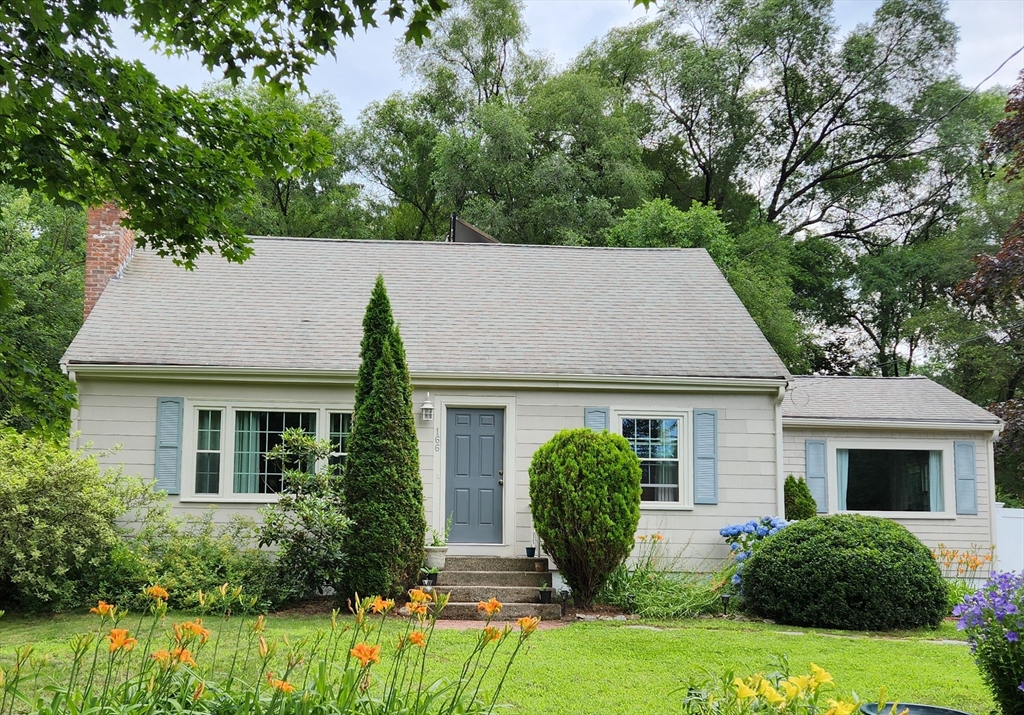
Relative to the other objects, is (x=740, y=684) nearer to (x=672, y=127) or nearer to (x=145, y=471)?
(x=145, y=471)

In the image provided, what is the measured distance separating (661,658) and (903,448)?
28.3ft

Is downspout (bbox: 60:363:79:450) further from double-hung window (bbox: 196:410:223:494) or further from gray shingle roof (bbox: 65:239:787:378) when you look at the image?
double-hung window (bbox: 196:410:223:494)

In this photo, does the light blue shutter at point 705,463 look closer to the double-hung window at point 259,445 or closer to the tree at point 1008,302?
the double-hung window at point 259,445

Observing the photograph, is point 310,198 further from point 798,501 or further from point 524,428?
point 798,501

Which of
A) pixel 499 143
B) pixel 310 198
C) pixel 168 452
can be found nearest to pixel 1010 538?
pixel 168 452

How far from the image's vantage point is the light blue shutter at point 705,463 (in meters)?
11.6

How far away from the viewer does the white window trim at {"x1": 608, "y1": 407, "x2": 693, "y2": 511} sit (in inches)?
457

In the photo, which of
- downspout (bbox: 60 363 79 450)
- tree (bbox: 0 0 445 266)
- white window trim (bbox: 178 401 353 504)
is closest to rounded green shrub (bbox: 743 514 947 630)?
white window trim (bbox: 178 401 353 504)

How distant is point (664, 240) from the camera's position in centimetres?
2070

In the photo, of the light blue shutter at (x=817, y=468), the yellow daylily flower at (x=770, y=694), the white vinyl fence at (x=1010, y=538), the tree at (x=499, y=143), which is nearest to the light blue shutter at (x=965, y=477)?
the white vinyl fence at (x=1010, y=538)

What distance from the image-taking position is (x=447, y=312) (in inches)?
516

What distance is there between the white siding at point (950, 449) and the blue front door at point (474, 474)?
5061mm

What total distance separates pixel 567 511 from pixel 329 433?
11.6ft

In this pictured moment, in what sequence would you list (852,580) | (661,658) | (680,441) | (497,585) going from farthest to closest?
1. (680,441)
2. (497,585)
3. (852,580)
4. (661,658)
